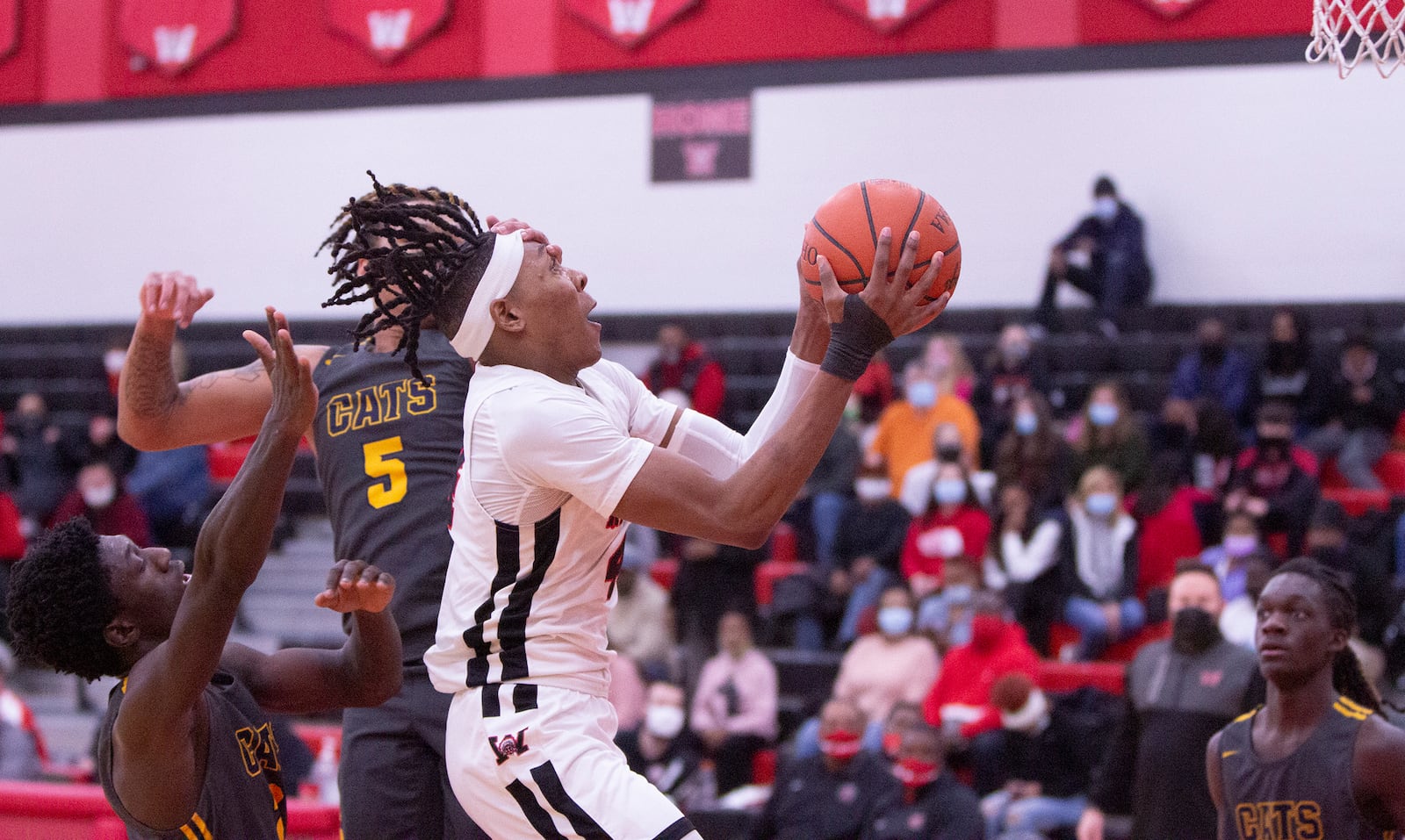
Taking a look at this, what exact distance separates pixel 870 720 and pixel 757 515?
17.6ft

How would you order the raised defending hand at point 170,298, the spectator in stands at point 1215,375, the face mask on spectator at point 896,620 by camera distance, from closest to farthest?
1. the raised defending hand at point 170,298
2. the face mask on spectator at point 896,620
3. the spectator in stands at point 1215,375

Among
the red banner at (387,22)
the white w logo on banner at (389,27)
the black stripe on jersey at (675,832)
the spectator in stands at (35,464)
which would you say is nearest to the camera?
the black stripe on jersey at (675,832)

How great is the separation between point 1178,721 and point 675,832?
3.87 metres

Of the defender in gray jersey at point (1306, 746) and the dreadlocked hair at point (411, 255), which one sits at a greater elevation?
the dreadlocked hair at point (411, 255)

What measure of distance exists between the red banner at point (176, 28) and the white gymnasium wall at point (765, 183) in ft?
3.28

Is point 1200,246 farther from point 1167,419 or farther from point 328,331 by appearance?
point 328,331

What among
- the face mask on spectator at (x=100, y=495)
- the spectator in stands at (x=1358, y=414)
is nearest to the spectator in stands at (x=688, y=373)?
the face mask on spectator at (x=100, y=495)

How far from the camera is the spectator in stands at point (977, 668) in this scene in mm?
7547

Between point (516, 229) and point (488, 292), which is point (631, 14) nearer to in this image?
point (516, 229)

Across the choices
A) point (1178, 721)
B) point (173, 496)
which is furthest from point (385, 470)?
point (173, 496)

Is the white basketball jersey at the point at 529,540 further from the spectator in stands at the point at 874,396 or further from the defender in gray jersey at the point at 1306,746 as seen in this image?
the spectator in stands at the point at 874,396

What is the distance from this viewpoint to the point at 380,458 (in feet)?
11.9

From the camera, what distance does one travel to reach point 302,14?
14172 mm

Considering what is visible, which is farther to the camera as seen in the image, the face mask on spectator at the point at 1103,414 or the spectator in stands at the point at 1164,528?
the face mask on spectator at the point at 1103,414
